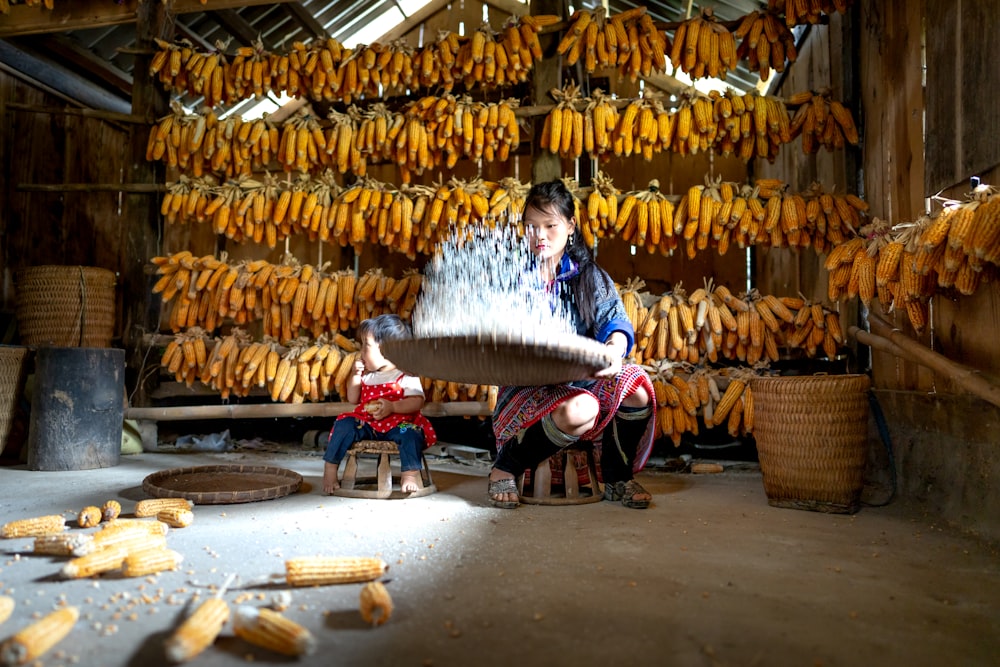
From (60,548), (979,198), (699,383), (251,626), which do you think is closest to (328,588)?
(251,626)

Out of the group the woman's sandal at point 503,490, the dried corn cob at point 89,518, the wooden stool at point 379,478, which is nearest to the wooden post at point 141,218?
the wooden stool at point 379,478

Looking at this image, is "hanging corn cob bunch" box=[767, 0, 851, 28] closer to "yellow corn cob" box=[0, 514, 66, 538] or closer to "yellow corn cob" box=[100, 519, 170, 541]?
"yellow corn cob" box=[100, 519, 170, 541]

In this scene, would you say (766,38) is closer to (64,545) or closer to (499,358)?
(499,358)

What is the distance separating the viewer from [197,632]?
4.99ft

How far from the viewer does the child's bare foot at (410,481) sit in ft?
12.0

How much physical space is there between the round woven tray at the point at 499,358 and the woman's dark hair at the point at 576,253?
743 mm

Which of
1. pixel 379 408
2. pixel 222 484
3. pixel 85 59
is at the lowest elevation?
pixel 222 484

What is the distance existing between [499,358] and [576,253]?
128 centimetres

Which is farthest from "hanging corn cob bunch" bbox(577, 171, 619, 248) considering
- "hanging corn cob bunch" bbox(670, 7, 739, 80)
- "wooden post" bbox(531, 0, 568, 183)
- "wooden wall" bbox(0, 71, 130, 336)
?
"wooden wall" bbox(0, 71, 130, 336)

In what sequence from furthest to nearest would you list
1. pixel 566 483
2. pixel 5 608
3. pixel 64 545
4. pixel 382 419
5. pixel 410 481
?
1. pixel 382 419
2. pixel 410 481
3. pixel 566 483
4. pixel 64 545
5. pixel 5 608

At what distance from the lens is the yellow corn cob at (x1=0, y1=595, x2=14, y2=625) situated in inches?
65.8

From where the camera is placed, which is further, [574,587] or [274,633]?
[574,587]

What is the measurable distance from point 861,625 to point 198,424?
5.99 m

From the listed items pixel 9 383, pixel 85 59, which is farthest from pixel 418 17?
pixel 9 383
